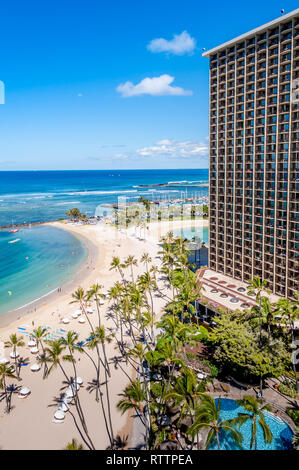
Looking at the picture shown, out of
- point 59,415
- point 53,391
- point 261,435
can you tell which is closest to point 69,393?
point 59,415

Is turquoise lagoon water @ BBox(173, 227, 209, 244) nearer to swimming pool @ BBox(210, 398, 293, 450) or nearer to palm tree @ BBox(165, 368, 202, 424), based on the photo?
swimming pool @ BBox(210, 398, 293, 450)

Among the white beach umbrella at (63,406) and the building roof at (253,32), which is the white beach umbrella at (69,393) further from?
the building roof at (253,32)

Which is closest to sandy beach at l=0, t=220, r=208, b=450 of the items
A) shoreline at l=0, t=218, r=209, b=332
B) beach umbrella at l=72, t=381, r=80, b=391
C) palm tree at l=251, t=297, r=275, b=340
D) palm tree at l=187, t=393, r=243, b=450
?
shoreline at l=0, t=218, r=209, b=332

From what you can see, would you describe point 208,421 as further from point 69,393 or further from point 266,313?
point 266,313

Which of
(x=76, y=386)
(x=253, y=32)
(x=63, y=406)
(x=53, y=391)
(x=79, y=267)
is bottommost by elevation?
(x=53, y=391)

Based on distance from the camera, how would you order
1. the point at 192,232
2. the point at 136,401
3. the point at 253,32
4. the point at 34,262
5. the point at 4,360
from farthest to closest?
the point at 192,232, the point at 34,262, the point at 253,32, the point at 4,360, the point at 136,401

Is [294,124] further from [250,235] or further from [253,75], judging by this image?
[250,235]

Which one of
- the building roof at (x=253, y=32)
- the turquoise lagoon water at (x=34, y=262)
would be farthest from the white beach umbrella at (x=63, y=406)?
the building roof at (x=253, y=32)
